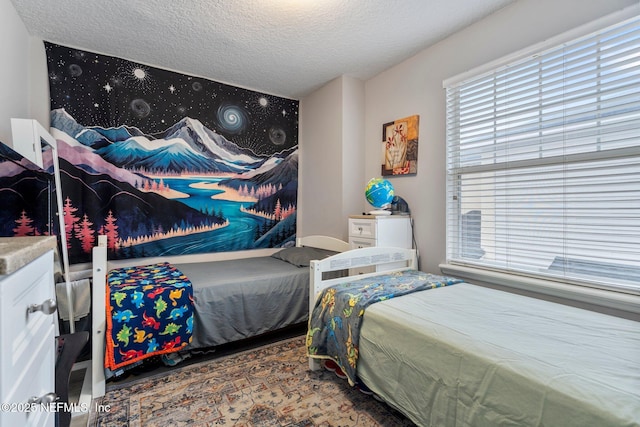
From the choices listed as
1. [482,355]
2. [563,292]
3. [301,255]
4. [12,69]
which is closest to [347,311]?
[482,355]

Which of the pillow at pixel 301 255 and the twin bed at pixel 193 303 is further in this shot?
the pillow at pixel 301 255

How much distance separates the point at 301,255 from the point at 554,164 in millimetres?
2009

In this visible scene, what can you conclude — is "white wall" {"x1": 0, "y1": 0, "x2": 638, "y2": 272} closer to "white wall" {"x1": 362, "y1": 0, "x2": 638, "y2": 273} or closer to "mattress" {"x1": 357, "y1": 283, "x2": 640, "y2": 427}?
"white wall" {"x1": 362, "y1": 0, "x2": 638, "y2": 273}

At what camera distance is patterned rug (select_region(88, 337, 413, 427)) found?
1.51 metres

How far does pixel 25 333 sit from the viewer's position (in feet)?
2.13

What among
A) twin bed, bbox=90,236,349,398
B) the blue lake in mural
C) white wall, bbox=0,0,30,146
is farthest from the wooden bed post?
the blue lake in mural

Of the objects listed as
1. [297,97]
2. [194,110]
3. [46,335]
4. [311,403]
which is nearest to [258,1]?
[194,110]

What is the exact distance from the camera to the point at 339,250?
115 inches

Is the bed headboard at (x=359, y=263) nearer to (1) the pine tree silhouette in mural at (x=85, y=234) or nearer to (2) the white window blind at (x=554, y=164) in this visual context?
(2) the white window blind at (x=554, y=164)

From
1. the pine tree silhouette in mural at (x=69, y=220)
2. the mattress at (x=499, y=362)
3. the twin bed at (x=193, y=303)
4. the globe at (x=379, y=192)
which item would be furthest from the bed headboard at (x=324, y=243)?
the pine tree silhouette in mural at (x=69, y=220)

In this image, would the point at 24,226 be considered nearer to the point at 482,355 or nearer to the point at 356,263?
the point at 356,263

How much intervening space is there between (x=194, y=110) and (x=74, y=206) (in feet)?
4.22

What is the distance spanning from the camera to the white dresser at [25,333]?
53 cm

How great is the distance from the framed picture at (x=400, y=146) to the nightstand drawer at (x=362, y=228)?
59 centimetres
